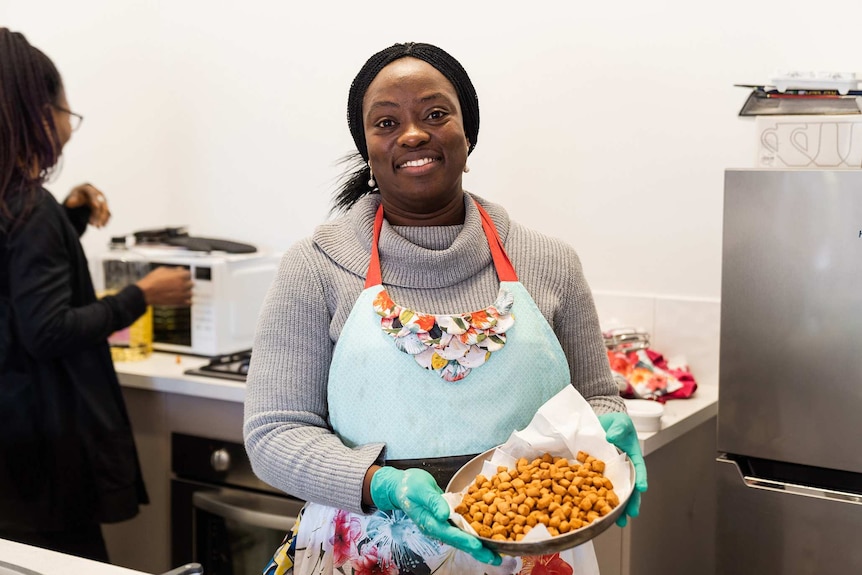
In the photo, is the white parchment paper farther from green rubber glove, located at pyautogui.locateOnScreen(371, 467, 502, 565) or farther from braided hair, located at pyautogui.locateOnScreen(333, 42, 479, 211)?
braided hair, located at pyautogui.locateOnScreen(333, 42, 479, 211)

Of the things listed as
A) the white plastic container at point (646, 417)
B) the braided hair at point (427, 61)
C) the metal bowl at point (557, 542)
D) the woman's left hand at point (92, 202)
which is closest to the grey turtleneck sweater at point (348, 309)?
the braided hair at point (427, 61)

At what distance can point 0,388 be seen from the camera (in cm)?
219

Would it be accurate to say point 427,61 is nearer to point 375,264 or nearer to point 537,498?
point 375,264

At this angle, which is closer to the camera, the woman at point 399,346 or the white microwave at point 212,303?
the woman at point 399,346

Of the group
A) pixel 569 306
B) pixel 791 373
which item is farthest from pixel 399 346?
pixel 791 373

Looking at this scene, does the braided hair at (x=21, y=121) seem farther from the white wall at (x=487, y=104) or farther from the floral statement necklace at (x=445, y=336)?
the floral statement necklace at (x=445, y=336)

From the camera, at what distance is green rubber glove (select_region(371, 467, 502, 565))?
1181mm

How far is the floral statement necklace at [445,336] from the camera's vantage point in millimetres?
1381

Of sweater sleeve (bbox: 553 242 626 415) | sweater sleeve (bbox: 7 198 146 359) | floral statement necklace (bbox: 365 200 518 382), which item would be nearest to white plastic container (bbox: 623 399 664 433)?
sweater sleeve (bbox: 553 242 626 415)

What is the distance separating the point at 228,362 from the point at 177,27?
1.14 meters

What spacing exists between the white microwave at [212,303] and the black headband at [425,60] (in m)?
1.21

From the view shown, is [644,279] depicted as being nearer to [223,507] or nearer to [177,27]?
[223,507]

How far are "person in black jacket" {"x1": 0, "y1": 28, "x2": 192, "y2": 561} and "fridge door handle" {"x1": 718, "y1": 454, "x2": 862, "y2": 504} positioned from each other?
4.57 ft

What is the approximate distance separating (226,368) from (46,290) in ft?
1.72
